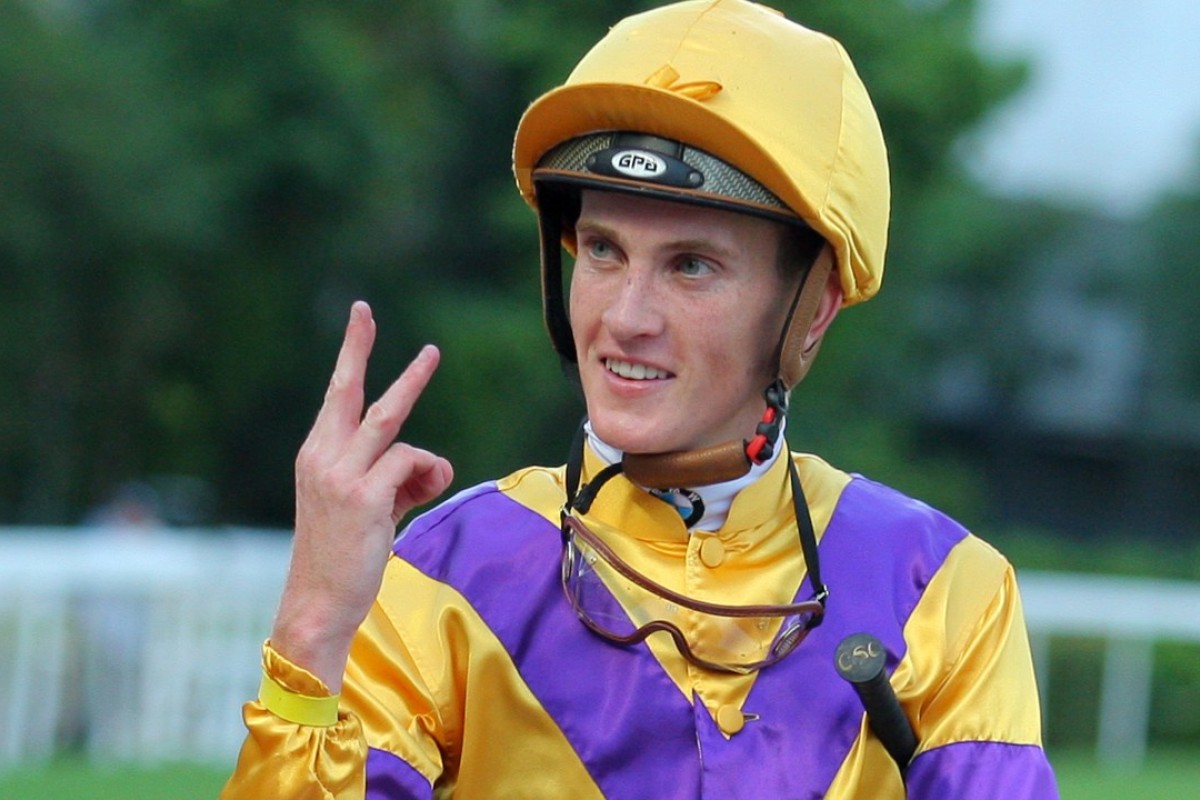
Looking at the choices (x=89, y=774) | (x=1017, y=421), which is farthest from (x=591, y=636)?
(x=1017, y=421)

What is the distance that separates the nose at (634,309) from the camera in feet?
8.04

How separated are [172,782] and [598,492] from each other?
4976 millimetres

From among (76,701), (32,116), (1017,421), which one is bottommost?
(1017,421)

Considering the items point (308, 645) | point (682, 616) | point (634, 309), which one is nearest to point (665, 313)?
point (634, 309)

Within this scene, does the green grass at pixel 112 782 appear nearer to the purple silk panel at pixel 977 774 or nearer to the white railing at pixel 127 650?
the white railing at pixel 127 650

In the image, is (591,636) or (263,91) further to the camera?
(263,91)

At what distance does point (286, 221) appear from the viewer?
1688 cm

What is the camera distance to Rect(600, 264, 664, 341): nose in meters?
2.45

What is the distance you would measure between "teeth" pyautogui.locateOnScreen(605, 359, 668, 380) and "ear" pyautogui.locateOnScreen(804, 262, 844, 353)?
0.81 ft

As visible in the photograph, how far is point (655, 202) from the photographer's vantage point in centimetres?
250

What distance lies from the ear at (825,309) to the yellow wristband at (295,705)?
846mm

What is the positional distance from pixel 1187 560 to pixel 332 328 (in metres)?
7.78

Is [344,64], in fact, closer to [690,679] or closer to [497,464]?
[497,464]

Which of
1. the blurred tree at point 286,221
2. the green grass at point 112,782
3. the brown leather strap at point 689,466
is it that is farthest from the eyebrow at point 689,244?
the blurred tree at point 286,221
